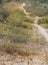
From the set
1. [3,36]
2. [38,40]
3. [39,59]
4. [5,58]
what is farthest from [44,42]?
[5,58]

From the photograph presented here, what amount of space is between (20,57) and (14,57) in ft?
0.94

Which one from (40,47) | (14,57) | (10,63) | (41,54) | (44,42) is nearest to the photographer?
(10,63)

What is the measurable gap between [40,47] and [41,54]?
5.40 ft

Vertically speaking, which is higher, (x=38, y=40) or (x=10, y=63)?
(x=10, y=63)

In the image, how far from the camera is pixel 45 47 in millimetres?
15344

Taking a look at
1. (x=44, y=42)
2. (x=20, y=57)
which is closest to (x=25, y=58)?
(x=20, y=57)

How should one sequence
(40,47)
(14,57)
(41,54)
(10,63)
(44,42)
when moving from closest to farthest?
(10,63) < (14,57) < (41,54) < (40,47) < (44,42)

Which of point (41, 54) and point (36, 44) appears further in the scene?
point (36, 44)

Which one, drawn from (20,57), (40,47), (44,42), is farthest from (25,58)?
(44,42)

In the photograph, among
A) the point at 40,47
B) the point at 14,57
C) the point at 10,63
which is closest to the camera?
the point at 10,63

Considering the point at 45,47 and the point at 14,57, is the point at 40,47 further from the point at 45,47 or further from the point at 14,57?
the point at 14,57

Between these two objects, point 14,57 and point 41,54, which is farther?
point 41,54

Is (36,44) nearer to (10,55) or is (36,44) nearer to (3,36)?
(3,36)

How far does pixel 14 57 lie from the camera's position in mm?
12156
